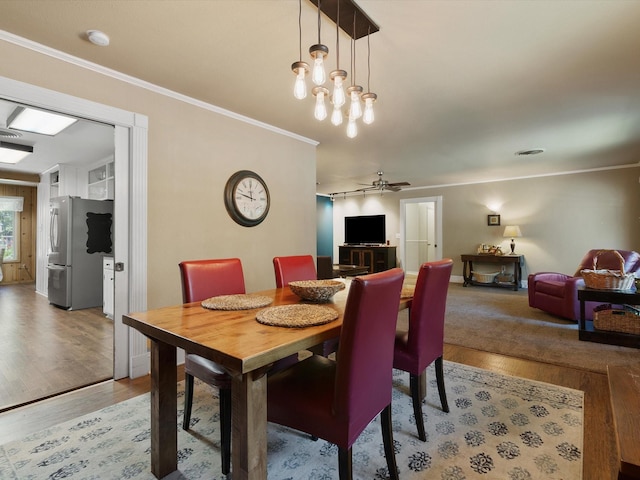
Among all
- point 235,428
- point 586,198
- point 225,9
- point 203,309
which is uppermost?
point 225,9

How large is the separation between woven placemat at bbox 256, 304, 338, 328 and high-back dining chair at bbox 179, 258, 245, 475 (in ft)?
1.22

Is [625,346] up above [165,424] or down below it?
below

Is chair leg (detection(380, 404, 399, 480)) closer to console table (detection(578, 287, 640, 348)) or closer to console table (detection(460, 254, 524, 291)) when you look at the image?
console table (detection(578, 287, 640, 348))

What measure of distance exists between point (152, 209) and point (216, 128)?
1034mm

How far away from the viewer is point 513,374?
2.60 metres

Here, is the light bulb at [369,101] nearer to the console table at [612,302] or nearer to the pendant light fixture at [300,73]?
the pendant light fixture at [300,73]

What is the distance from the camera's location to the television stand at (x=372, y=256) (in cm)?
791

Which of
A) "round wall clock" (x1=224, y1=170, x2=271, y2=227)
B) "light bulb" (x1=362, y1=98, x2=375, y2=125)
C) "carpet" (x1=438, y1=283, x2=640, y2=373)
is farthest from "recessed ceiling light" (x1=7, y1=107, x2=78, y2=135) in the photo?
"carpet" (x1=438, y1=283, x2=640, y2=373)

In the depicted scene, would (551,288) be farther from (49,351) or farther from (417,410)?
(49,351)

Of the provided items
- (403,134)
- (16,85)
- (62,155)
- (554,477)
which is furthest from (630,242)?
(62,155)

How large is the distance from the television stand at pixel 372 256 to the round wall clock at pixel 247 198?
15.6 ft

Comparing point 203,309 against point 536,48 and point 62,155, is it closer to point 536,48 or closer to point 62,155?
point 536,48

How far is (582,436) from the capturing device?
1771 millimetres

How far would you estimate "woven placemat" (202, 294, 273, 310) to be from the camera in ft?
5.41
